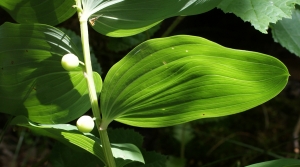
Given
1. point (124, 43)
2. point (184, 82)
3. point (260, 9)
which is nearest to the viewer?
point (184, 82)

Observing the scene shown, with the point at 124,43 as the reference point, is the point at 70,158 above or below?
below

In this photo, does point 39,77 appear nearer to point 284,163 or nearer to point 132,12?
point 132,12

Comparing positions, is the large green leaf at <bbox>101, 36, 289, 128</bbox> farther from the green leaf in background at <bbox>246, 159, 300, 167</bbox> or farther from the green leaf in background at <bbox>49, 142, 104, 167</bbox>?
the green leaf in background at <bbox>49, 142, 104, 167</bbox>

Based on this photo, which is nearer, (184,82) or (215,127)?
(184,82)

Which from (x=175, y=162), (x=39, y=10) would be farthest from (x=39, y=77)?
(x=175, y=162)

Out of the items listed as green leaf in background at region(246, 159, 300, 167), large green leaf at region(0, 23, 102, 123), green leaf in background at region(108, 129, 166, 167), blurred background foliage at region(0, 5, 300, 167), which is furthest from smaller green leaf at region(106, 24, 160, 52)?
green leaf in background at region(246, 159, 300, 167)

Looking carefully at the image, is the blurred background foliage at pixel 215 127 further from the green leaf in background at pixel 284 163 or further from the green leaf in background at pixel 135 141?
the green leaf in background at pixel 284 163

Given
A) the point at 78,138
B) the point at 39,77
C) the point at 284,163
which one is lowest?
the point at 284,163
